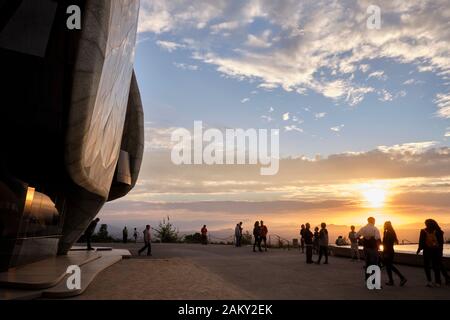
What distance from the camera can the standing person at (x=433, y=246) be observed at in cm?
1003

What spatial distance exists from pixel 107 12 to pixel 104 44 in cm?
63

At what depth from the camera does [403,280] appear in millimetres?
10258

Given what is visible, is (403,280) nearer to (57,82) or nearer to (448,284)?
(448,284)

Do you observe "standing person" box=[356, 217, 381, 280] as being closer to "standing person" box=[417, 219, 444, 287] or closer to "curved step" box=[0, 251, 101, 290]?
"standing person" box=[417, 219, 444, 287]

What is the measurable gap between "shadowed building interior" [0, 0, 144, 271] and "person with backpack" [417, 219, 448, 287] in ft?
27.6

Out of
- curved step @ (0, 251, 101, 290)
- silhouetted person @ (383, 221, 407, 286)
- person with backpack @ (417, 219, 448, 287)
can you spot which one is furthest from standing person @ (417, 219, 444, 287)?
curved step @ (0, 251, 101, 290)

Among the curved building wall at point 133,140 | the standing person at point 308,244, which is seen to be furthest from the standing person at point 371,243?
the curved building wall at point 133,140

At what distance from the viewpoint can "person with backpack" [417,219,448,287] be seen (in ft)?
32.9

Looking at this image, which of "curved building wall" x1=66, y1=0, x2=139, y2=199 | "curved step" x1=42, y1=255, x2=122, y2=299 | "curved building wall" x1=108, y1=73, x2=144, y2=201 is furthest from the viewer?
"curved building wall" x1=108, y1=73, x2=144, y2=201

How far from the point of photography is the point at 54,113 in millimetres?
9570

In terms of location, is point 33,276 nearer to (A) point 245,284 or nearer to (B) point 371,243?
(A) point 245,284

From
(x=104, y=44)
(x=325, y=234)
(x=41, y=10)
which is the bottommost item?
(x=325, y=234)
